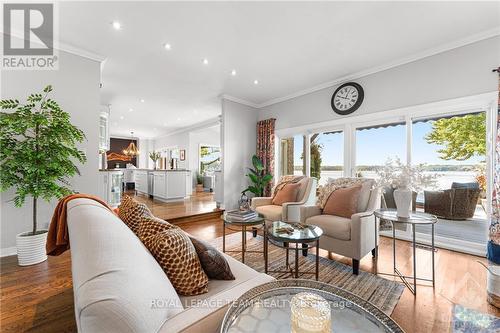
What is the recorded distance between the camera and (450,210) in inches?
116

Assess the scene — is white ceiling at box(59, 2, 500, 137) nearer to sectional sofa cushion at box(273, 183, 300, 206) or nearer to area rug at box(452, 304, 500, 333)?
sectional sofa cushion at box(273, 183, 300, 206)

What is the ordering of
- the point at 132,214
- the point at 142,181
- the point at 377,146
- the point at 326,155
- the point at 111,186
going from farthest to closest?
the point at 142,181 → the point at 326,155 → the point at 111,186 → the point at 377,146 → the point at 132,214

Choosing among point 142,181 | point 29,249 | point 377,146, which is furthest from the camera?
point 142,181

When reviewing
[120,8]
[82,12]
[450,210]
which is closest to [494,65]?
[450,210]

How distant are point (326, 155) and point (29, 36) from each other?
15.4ft

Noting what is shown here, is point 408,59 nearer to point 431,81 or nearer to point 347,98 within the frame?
point 431,81

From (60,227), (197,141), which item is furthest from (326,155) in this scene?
(197,141)

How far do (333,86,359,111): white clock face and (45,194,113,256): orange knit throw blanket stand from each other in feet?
12.2

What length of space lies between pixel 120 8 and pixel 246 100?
3.06m

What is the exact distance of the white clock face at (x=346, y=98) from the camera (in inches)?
139

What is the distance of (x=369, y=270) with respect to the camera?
218 cm

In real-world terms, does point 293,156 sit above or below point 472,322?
above

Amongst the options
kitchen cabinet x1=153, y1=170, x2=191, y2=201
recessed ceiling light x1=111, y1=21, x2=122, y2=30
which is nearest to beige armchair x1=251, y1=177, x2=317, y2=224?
recessed ceiling light x1=111, y1=21, x2=122, y2=30

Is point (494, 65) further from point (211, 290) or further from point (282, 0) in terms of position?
point (211, 290)
